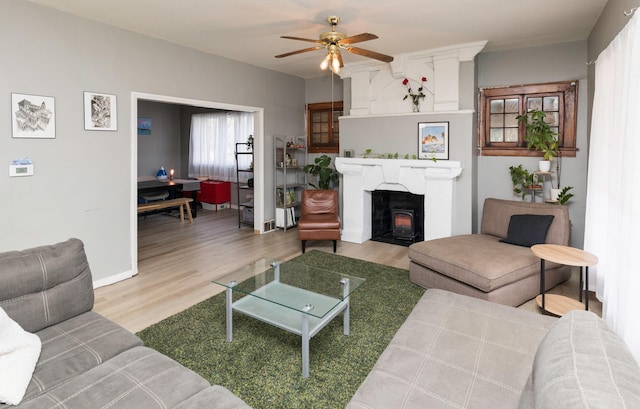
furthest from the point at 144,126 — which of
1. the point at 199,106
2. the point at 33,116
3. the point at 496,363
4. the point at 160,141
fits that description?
the point at 496,363

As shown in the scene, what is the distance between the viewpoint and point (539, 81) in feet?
15.4

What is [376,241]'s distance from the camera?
5594 mm

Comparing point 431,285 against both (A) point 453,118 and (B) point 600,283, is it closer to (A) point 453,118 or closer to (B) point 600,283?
(B) point 600,283

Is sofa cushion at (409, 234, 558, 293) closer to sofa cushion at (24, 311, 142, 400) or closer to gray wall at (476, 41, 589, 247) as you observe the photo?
gray wall at (476, 41, 589, 247)

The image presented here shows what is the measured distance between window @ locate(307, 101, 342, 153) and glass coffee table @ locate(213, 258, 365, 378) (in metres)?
3.76

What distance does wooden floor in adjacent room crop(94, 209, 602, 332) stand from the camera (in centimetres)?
332

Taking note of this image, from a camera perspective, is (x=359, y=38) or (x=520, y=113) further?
(x=520, y=113)

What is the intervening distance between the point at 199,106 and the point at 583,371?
16.9 feet

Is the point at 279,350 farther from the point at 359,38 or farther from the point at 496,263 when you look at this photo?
the point at 359,38

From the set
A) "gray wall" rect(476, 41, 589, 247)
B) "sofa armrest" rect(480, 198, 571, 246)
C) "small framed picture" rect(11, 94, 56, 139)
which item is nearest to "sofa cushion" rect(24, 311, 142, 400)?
"small framed picture" rect(11, 94, 56, 139)

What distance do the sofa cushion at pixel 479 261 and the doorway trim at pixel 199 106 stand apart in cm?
308

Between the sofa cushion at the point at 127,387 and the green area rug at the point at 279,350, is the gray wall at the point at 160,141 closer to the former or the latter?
the green area rug at the point at 279,350

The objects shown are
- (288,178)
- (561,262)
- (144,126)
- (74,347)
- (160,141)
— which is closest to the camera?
(74,347)

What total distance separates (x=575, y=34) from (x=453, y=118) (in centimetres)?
158
